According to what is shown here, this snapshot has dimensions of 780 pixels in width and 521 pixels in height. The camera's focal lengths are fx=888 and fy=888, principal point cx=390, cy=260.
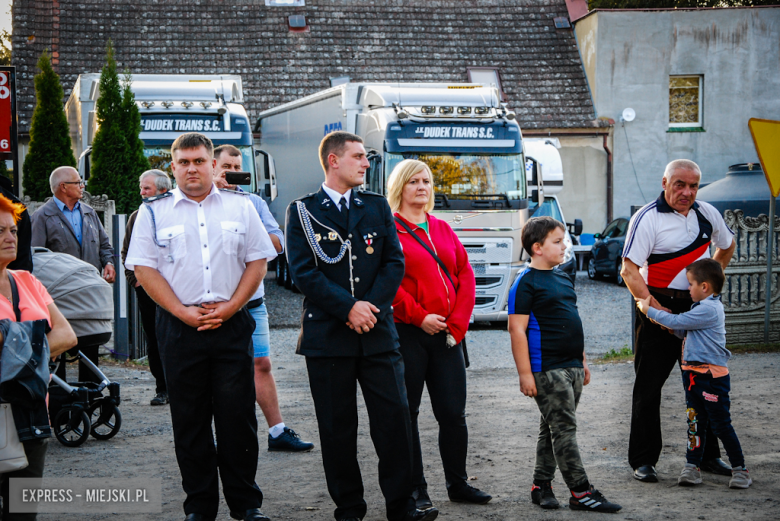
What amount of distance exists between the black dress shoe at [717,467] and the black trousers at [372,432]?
7.31 ft

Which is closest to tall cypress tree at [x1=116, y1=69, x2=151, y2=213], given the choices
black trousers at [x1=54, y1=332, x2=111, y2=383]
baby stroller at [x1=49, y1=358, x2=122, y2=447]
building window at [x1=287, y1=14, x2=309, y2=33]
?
black trousers at [x1=54, y1=332, x2=111, y2=383]

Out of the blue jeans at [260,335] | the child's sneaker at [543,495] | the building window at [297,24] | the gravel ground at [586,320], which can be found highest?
the building window at [297,24]

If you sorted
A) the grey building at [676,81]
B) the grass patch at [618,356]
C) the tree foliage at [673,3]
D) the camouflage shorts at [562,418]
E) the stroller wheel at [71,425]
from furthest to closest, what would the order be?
the tree foliage at [673,3]
the grey building at [676,81]
the grass patch at [618,356]
the stroller wheel at [71,425]
the camouflage shorts at [562,418]

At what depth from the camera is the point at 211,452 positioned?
187 inches

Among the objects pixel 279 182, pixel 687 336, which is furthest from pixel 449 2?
pixel 687 336

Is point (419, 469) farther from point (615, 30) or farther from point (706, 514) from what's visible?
point (615, 30)

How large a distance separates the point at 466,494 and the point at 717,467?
1780 mm

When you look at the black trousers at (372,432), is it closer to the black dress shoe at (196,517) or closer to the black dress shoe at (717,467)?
the black dress shoe at (196,517)

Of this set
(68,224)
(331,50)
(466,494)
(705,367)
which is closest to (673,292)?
(705,367)

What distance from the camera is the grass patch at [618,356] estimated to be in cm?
1106

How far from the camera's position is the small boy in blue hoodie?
5434 mm

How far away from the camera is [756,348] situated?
11.4 meters

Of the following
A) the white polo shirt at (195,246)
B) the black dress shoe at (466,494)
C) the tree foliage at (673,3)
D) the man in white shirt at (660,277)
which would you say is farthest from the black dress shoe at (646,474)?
the tree foliage at (673,3)

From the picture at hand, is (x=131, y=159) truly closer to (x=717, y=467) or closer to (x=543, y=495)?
(x=543, y=495)
